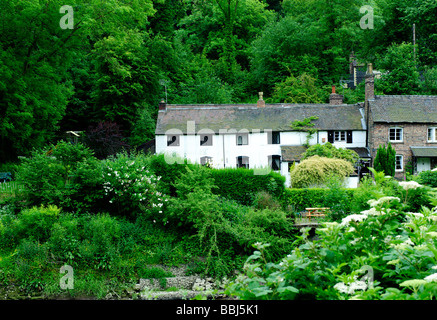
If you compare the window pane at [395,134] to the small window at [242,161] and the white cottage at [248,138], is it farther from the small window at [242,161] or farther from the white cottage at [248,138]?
the small window at [242,161]

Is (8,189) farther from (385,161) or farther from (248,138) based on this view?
(385,161)

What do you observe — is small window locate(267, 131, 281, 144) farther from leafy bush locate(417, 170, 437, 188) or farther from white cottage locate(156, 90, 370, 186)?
leafy bush locate(417, 170, 437, 188)

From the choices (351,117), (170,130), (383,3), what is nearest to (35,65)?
(170,130)

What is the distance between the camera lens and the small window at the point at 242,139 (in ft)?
103

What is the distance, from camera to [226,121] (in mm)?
32281

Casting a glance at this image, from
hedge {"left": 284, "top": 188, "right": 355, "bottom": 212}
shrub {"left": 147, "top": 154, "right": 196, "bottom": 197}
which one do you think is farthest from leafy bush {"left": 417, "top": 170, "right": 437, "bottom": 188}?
shrub {"left": 147, "top": 154, "right": 196, "bottom": 197}

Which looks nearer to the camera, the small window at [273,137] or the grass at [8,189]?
the grass at [8,189]

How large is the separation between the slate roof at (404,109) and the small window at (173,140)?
1404 cm

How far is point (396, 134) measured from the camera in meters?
30.9

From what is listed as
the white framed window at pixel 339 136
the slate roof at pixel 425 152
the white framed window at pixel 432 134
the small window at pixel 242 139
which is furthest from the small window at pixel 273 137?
the white framed window at pixel 432 134

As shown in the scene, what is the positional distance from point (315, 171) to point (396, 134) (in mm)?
10761

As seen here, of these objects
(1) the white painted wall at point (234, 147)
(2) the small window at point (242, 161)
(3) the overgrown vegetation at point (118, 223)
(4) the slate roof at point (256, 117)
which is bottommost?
(3) the overgrown vegetation at point (118, 223)
